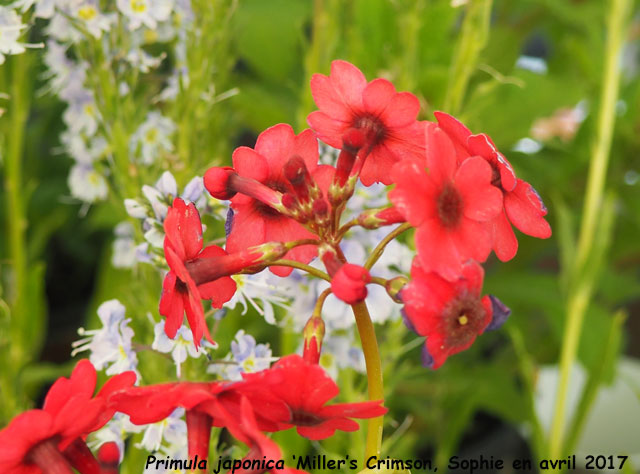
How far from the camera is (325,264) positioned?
7.5 inches

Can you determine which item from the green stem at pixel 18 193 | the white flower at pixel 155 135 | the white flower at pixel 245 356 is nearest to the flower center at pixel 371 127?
the white flower at pixel 245 356

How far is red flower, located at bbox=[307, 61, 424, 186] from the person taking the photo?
216 millimetres

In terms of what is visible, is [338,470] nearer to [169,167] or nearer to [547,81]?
[169,167]

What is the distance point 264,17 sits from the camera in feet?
2.65

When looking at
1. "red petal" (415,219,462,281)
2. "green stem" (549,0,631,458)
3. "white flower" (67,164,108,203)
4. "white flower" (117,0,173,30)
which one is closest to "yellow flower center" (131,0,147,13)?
"white flower" (117,0,173,30)

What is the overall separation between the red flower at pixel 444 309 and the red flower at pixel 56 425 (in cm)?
8

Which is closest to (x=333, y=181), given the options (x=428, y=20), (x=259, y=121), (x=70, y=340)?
(x=428, y=20)

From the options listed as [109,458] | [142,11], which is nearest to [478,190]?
[109,458]

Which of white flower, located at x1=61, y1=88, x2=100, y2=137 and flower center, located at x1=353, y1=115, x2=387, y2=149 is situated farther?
white flower, located at x1=61, y1=88, x2=100, y2=137

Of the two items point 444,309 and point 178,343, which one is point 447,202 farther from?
point 178,343

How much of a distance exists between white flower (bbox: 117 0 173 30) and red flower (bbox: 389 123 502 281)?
8.7 inches

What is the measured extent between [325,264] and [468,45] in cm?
27

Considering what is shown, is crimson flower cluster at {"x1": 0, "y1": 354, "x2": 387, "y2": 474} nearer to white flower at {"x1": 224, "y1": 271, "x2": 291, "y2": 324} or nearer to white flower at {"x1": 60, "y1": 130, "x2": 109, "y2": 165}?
white flower at {"x1": 224, "y1": 271, "x2": 291, "y2": 324}

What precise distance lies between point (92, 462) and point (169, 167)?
19 centimetres
